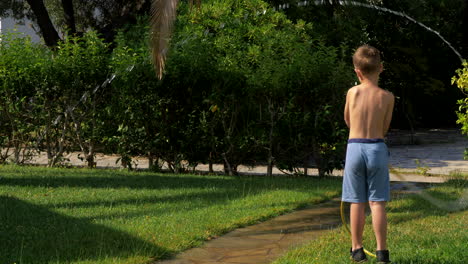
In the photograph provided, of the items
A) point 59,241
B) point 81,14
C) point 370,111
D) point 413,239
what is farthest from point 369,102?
point 81,14

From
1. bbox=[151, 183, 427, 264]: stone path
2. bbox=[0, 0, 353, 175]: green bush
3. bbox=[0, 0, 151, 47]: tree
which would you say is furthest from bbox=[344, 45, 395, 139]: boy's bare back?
bbox=[0, 0, 151, 47]: tree

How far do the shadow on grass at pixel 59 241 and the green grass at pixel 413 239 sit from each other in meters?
1.36

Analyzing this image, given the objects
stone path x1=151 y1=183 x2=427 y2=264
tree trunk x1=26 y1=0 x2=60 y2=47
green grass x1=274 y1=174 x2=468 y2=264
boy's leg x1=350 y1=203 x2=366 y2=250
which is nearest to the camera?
boy's leg x1=350 y1=203 x2=366 y2=250

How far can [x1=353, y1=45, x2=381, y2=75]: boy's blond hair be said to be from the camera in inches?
199

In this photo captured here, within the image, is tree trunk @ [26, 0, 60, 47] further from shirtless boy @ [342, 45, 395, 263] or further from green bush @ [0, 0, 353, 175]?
shirtless boy @ [342, 45, 395, 263]

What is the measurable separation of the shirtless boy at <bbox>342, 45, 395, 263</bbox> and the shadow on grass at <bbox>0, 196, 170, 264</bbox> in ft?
5.67

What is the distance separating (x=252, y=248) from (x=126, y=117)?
6078 mm

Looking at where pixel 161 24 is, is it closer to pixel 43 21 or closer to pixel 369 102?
pixel 369 102

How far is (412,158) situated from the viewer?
54.5ft

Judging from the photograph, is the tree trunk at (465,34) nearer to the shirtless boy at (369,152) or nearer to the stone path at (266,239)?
the stone path at (266,239)

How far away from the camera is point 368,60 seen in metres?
5.04

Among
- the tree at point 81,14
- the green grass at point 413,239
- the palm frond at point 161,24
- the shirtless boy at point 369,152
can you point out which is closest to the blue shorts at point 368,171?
the shirtless boy at point 369,152

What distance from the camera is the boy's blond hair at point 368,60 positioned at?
504 cm

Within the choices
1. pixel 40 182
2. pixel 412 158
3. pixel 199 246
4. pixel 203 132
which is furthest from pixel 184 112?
pixel 412 158
